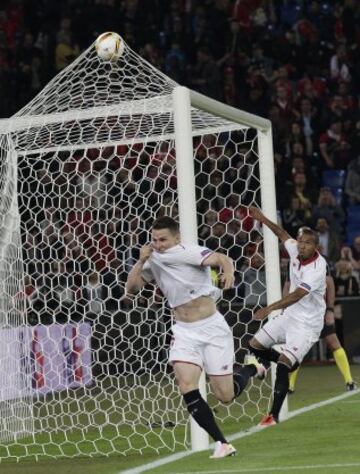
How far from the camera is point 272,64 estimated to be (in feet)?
73.7

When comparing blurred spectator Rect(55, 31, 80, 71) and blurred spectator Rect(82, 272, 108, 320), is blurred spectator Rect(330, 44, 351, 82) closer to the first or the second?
blurred spectator Rect(55, 31, 80, 71)

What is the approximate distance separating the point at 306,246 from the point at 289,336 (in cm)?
80

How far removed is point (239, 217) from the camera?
48.8ft

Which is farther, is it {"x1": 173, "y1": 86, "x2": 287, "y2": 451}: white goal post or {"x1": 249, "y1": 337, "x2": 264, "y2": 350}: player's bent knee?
{"x1": 249, "y1": 337, "x2": 264, "y2": 350}: player's bent knee

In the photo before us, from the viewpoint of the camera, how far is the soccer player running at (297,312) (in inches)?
447

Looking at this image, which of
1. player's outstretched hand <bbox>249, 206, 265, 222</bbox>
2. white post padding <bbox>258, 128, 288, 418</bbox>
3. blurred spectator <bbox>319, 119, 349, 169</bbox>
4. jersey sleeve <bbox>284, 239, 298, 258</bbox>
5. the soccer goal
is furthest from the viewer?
blurred spectator <bbox>319, 119, 349, 169</bbox>

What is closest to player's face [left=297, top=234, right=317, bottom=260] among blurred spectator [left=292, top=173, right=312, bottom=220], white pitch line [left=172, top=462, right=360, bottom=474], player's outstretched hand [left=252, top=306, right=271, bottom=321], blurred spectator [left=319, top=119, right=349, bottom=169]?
player's outstretched hand [left=252, top=306, right=271, bottom=321]

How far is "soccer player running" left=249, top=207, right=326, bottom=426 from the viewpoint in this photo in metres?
11.4

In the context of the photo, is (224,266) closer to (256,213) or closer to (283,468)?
(283,468)

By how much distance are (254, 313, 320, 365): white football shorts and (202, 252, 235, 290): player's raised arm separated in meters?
2.55

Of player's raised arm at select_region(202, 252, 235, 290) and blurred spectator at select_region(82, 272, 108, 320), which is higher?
player's raised arm at select_region(202, 252, 235, 290)

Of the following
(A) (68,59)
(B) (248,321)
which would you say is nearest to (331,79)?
(A) (68,59)

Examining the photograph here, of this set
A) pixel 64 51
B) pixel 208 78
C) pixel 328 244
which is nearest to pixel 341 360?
pixel 328 244

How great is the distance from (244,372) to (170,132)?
3190 millimetres
